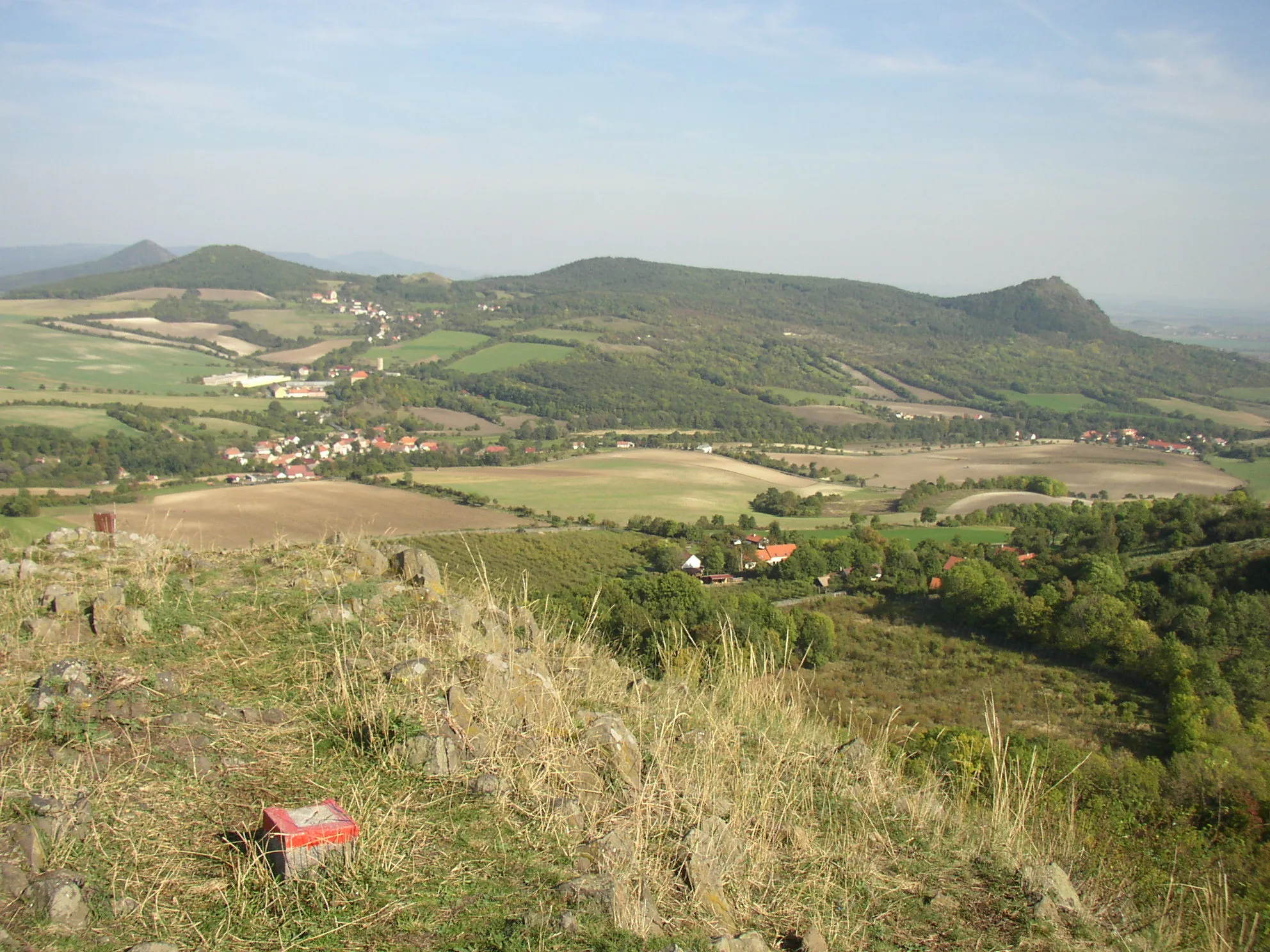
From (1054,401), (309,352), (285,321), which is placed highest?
(285,321)

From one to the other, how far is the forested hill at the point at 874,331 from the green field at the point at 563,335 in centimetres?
214

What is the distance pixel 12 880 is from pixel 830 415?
268ft

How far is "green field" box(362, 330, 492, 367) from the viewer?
9244cm

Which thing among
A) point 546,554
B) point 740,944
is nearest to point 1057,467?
point 546,554

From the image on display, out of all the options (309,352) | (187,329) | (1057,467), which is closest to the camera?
(1057,467)

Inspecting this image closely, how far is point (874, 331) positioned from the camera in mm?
127562

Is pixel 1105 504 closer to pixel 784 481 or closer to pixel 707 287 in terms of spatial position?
pixel 784 481

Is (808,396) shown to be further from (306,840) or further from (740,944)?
(306,840)

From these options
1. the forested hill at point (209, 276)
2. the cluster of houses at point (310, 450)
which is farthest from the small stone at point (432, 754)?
the forested hill at point (209, 276)

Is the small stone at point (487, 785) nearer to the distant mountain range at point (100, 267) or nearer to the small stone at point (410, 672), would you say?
the small stone at point (410, 672)

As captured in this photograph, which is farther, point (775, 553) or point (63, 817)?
point (775, 553)

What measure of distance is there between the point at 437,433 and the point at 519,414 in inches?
528

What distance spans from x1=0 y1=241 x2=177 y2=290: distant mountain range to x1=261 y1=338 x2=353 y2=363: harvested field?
158 ft

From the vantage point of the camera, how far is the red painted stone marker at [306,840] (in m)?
3.46
